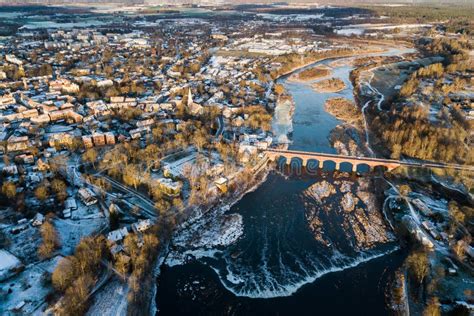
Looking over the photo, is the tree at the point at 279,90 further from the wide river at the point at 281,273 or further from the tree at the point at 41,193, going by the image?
the tree at the point at 41,193

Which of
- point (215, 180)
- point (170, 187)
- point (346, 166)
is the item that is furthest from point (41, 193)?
point (346, 166)

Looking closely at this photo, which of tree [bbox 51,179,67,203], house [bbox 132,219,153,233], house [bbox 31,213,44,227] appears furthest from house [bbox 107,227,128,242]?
tree [bbox 51,179,67,203]

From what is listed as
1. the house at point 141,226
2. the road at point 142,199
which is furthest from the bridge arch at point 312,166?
the house at point 141,226

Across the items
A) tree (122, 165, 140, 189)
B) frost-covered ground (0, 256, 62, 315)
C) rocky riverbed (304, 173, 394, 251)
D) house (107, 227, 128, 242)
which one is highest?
tree (122, 165, 140, 189)

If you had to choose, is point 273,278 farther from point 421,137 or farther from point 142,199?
point 421,137

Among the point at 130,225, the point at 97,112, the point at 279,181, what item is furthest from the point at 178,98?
the point at 130,225

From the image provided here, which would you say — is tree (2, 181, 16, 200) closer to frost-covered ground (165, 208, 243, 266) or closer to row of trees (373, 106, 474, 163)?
frost-covered ground (165, 208, 243, 266)

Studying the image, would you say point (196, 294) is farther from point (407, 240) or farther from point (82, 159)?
point (82, 159)

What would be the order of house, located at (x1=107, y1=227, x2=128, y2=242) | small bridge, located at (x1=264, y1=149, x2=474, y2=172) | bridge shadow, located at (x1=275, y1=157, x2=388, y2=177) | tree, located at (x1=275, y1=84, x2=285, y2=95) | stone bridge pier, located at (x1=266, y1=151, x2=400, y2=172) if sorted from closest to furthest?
house, located at (x1=107, y1=227, x2=128, y2=242), small bridge, located at (x1=264, y1=149, x2=474, y2=172), stone bridge pier, located at (x1=266, y1=151, x2=400, y2=172), bridge shadow, located at (x1=275, y1=157, x2=388, y2=177), tree, located at (x1=275, y1=84, x2=285, y2=95)
